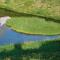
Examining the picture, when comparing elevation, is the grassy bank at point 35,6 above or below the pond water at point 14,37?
above

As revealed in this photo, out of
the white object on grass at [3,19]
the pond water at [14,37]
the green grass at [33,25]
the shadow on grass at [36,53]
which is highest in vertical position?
the white object on grass at [3,19]

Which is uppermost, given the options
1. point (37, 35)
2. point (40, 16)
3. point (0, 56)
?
point (40, 16)

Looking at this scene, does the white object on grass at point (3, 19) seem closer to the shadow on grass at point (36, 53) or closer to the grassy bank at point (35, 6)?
the grassy bank at point (35, 6)

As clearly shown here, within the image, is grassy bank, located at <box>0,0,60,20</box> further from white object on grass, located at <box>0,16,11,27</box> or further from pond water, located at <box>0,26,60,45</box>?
pond water, located at <box>0,26,60,45</box>

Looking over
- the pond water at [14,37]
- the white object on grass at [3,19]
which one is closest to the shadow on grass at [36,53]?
the pond water at [14,37]

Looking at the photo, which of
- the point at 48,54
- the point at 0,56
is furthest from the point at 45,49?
the point at 0,56

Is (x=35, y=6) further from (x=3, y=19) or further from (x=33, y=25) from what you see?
(x=3, y=19)

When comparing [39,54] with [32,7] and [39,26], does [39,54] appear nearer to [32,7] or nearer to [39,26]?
[39,26]
